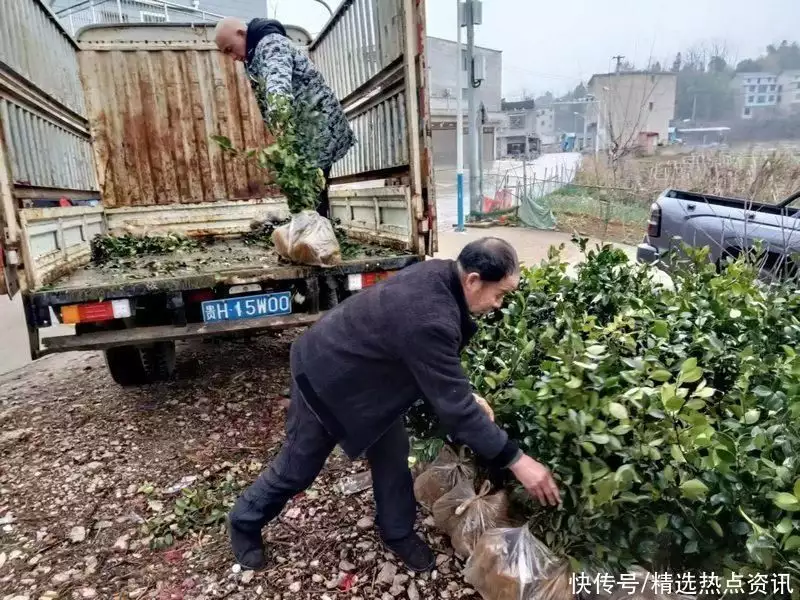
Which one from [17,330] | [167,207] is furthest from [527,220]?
[17,330]

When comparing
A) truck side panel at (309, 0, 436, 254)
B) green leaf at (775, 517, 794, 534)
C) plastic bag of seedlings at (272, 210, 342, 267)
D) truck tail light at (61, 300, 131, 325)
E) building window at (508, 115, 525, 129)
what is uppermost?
building window at (508, 115, 525, 129)

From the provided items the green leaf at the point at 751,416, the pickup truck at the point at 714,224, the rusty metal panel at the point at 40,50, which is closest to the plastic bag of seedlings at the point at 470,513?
the green leaf at the point at 751,416

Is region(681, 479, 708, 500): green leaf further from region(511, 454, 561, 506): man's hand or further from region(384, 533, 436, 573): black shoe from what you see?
region(384, 533, 436, 573): black shoe

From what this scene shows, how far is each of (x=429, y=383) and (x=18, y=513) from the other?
8.29 ft

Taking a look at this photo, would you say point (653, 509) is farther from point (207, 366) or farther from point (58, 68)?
point (58, 68)

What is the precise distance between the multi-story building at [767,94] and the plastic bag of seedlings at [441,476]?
10970 mm

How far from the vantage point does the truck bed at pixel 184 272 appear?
331 centimetres

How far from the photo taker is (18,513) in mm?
2971

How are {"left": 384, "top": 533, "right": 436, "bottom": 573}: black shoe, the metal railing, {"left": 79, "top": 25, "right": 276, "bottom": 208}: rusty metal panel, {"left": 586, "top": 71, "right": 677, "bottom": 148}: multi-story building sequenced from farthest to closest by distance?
the metal railing < {"left": 586, "top": 71, "right": 677, "bottom": 148}: multi-story building < {"left": 79, "top": 25, "right": 276, "bottom": 208}: rusty metal panel < {"left": 384, "top": 533, "right": 436, "bottom": 573}: black shoe

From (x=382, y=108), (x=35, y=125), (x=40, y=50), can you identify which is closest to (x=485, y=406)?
(x=382, y=108)

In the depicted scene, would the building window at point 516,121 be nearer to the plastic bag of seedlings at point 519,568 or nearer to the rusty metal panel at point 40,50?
the rusty metal panel at point 40,50

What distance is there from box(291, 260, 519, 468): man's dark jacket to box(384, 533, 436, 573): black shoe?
0.52 metres

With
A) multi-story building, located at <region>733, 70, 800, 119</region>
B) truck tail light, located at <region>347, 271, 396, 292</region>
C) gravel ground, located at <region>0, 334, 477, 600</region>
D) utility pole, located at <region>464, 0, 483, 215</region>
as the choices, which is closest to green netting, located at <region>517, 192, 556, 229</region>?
utility pole, located at <region>464, 0, 483, 215</region>

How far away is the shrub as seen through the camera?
155 cm
